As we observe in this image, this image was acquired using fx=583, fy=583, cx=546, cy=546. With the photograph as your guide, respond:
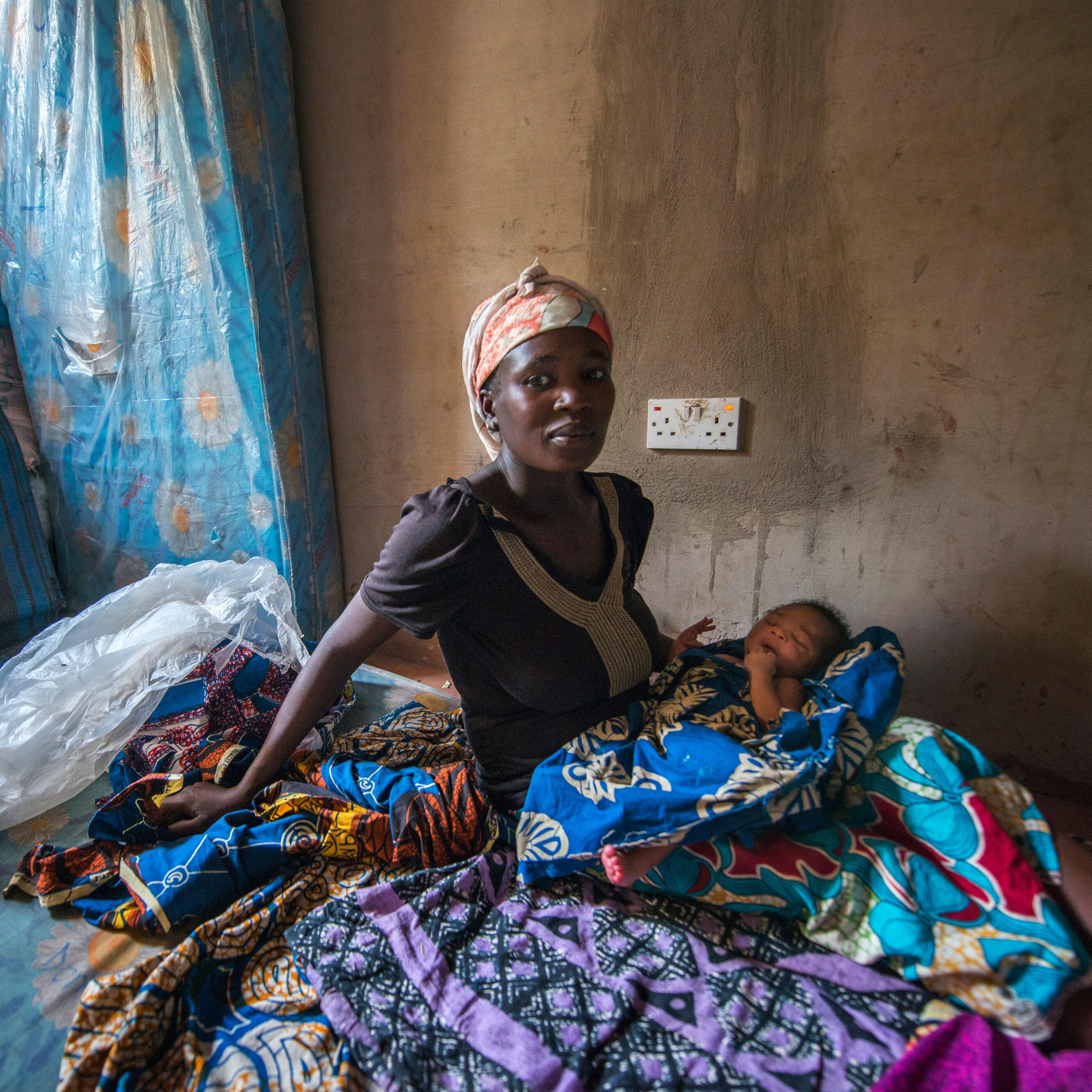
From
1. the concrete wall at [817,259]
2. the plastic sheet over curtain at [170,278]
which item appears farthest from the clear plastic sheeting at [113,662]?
the concrete wall at [817,259]

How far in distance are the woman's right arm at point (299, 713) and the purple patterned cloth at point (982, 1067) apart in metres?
0.80

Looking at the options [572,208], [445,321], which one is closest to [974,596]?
[572,208]

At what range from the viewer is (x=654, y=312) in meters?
1.35

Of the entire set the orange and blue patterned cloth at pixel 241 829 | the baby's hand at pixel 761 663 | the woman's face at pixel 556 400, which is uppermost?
the woman's face at pixel 556 400

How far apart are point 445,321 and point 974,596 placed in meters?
1.42

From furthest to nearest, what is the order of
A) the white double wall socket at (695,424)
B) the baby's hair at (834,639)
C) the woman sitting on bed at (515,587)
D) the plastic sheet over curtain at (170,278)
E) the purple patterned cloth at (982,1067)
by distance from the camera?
the plastic sheet over curtain at (170,278) → the white double wall socket at (695,424) → the baby's hair at (834,639) → the woman sitting on bed at (515,587) → the purple patterned cloth at (982,1067)

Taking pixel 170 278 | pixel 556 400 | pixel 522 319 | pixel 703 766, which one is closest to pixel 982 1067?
pixel 703 766

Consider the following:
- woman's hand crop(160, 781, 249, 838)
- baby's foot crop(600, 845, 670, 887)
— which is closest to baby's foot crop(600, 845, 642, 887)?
baby's foot crop(600, 845, 670, 887)

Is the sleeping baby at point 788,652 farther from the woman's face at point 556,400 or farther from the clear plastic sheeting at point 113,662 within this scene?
the clear plastic sheeting at point 113,662

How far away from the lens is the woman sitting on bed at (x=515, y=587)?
0.88 meters

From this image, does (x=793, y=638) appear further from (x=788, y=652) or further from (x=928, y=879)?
(x=928, y=879)

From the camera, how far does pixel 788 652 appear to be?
106cm

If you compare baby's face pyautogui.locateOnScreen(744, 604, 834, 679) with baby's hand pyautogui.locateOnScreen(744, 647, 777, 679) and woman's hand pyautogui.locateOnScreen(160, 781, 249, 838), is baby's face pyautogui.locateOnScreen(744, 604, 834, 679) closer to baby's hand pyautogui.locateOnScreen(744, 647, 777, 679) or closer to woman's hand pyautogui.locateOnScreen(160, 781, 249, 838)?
baby's hand pyautogui.locateOnScreen(744, 647, 777, 679)

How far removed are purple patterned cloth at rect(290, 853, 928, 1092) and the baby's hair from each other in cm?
45
